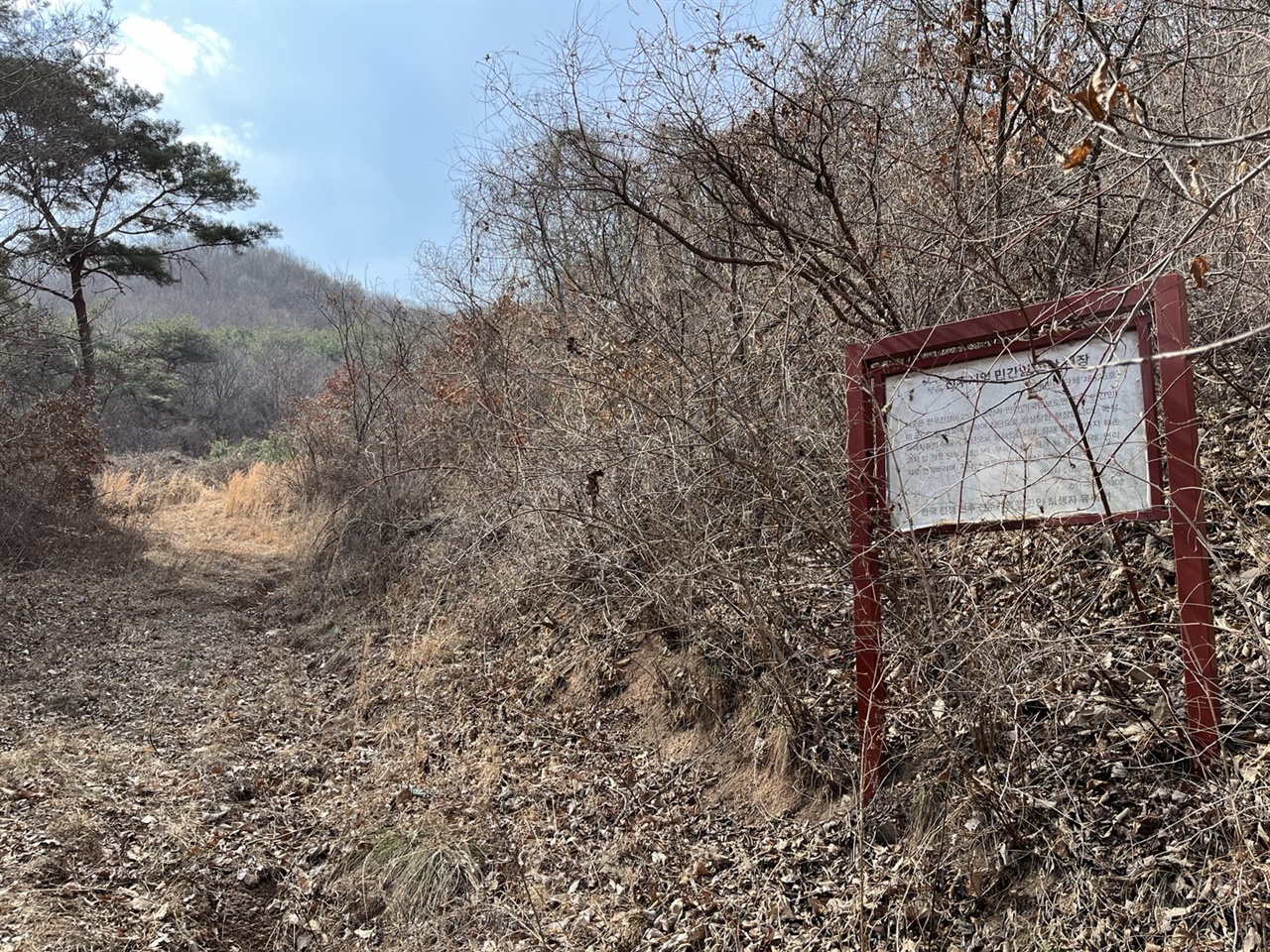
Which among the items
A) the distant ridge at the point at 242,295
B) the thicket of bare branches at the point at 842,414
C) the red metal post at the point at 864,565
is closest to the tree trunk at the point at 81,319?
the thicket of bare branches at the point at 842,414

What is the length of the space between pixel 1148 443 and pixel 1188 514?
0.82ft

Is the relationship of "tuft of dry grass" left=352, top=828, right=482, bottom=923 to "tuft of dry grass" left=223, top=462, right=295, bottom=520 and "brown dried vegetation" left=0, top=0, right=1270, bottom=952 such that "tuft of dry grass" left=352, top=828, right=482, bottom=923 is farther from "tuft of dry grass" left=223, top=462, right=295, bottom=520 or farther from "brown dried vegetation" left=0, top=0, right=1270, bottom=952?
"tuft of dry grass" left=223, top=462, right=295, bottom=520

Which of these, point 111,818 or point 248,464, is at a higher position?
point 248,464

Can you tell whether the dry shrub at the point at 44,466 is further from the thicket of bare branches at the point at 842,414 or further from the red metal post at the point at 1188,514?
the red metal post at the point at 1188,514

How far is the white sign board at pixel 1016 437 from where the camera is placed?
9.16 feet

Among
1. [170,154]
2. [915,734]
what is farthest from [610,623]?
[170,154]

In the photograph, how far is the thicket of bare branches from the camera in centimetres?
308

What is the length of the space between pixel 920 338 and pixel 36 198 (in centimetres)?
1324

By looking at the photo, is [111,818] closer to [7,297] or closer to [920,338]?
[920,338]

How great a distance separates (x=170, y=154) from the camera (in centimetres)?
1551

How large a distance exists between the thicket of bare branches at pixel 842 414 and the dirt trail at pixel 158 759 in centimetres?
195

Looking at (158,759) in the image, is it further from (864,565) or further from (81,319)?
→ (81,319)

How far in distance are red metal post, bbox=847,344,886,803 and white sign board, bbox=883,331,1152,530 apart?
0.10 meters

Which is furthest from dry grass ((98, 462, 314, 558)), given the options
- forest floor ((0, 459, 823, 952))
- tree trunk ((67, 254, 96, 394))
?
forest floor ((0, 459, 823, 952))
